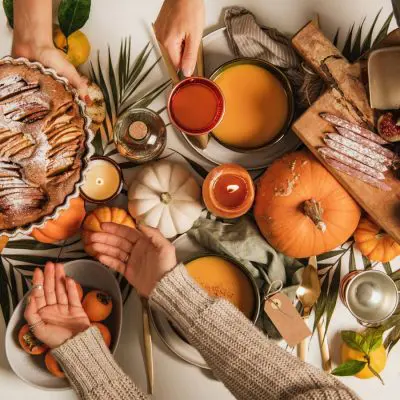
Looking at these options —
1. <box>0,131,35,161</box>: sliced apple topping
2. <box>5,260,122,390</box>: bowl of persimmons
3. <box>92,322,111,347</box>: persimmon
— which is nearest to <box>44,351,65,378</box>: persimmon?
<box>5,260,122,390</box>: bowl of persimmons

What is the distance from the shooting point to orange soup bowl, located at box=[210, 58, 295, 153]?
3.87 feet

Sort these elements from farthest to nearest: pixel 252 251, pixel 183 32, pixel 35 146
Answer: pixel 252 251 < pixel 183 32 < pixel 35 146

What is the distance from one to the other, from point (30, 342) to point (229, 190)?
1.89 ft

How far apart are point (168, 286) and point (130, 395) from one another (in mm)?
247

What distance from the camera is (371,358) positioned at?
1142mm

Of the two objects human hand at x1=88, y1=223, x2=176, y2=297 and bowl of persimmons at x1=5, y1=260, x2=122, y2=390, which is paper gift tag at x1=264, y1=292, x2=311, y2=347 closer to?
Result: human hand at x1=88, y1=223, x2=176, y2=297

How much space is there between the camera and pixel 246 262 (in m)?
1.18

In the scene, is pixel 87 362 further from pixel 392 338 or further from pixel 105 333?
pixel 392 338

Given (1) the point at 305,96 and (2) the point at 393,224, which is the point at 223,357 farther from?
(1) the point at 305,96

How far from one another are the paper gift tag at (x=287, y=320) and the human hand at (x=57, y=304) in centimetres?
43

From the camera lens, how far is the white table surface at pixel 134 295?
1.20m

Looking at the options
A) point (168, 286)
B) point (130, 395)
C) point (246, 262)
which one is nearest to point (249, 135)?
point (246, 262)

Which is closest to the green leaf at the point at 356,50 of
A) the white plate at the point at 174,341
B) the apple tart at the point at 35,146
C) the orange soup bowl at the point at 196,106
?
the orange soup bowl at the point at 196,106

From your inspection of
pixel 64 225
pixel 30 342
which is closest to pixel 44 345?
pixel 30 342
